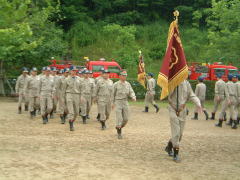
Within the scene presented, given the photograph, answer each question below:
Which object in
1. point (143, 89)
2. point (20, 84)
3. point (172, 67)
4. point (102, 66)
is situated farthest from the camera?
point (143, 89)

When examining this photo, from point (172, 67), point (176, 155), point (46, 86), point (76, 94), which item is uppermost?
point (172, 67)

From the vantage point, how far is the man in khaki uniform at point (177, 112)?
974 centimetres

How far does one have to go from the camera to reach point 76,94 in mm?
14305

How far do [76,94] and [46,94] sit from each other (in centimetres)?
156

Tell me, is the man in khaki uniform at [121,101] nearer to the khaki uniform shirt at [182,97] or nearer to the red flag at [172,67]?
the khaki uniform shirt at [182,97]

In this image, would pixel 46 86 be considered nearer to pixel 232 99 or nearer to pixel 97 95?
pixel 97 95

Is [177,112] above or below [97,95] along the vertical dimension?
above

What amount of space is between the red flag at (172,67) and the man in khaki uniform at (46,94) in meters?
6.43

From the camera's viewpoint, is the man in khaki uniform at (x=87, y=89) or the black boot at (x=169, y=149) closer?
the black boot at (x=169, y=149)

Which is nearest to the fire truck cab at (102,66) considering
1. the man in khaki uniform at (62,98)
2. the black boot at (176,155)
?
the man in khaki uniform at (62,98)

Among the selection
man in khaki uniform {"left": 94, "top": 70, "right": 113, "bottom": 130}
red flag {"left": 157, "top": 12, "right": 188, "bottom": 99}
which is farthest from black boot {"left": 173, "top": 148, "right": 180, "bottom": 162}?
man in khaki uniform {"left": 94, "top": 70, "right": 113, "bottom": 130}

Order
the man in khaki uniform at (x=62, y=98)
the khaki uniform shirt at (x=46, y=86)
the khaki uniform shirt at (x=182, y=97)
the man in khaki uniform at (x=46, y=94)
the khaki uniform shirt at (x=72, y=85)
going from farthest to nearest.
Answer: the man in khaki uniform at (x=62, y=98)
the khaki uniform shirt at (x=46, y=86)
the man in khaki uniform at (x=46, y=94)
the khaki uniform shirt at (x=72, y=85)
the khaki uniform shirt at (x=182, y=97)

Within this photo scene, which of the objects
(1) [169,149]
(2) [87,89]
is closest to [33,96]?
(2) [87,89]

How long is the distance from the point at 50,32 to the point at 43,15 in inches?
228
